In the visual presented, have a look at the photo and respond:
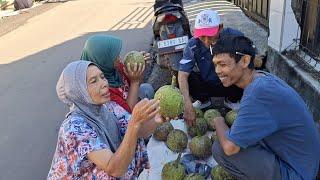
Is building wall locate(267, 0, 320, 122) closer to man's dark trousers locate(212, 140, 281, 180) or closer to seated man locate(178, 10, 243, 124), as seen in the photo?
seated man locate(178, 10, 243, 124)

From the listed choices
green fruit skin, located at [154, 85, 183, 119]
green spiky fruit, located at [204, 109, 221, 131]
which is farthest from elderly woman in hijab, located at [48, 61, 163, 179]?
green spiky fruit, located at [204, 109, 221, 131]

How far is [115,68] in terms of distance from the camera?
3275 mm

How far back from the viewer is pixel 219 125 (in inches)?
108

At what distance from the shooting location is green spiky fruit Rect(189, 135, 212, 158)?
3.53 meters

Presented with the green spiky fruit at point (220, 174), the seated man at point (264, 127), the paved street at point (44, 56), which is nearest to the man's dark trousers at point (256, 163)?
the seated man at point (264, 127)

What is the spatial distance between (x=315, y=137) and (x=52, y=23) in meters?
11.0

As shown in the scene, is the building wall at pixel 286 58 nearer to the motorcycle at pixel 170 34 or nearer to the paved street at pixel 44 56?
the paved street at pixel 44 56

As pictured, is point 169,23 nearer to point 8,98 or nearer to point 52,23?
point 8,98

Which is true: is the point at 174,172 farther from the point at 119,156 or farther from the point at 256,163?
the point at 119,156

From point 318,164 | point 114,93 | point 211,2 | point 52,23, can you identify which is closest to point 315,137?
point 318,164

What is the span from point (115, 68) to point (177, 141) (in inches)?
35.7

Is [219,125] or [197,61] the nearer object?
[219,125]

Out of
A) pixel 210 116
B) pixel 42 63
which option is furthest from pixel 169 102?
pixel 42 63

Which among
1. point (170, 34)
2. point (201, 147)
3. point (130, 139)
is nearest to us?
point (130, 139)
